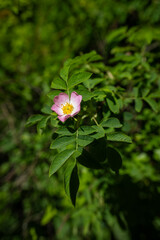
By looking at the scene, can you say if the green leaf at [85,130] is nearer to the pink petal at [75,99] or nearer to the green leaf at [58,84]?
the pink petal at [75,99]

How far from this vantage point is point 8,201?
8.81 feet

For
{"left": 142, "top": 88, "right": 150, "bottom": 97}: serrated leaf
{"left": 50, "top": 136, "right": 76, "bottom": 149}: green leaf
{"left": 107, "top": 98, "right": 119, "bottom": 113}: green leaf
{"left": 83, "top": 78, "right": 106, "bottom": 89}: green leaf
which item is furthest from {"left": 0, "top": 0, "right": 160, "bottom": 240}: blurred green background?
{"left": 50, "top": 136, "right": 76, "bottom": 149}: green leaf

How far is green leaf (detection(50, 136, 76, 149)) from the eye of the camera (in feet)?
2.95

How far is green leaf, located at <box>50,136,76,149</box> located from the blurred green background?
494 millimetres

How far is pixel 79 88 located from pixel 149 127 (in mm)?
1178

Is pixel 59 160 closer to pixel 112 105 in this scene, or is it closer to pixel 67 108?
pixel 67 108

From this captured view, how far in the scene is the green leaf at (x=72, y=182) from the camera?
79 centimetres

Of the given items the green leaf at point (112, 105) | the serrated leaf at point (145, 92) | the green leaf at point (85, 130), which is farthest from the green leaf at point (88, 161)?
the serrated leaf at point (145, 92)

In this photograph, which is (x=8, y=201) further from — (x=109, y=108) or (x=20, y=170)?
(x=109, y=108)

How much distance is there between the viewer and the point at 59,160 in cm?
85

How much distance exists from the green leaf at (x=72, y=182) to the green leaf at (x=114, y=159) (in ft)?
0.68

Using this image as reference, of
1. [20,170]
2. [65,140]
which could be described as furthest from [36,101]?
[65,140]

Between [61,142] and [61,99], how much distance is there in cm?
29

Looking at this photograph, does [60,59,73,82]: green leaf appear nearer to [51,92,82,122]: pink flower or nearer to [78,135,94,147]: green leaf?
[51,92,82,122]: pink flower
